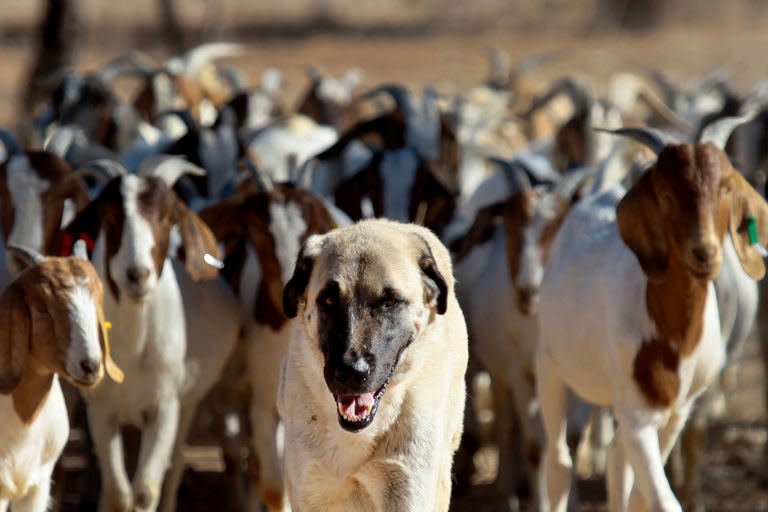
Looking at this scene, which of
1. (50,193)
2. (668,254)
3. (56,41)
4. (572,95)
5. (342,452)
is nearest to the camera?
(342,452)

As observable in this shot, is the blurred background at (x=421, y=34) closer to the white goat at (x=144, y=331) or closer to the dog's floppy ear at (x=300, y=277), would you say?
the white goat at (x=144, y=331)

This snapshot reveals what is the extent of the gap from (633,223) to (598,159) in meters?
5.68

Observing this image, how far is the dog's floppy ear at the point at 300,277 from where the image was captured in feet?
17.7

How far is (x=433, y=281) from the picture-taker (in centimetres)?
537

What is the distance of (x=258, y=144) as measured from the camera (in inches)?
453

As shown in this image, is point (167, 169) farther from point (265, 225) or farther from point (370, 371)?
point (370, 371)

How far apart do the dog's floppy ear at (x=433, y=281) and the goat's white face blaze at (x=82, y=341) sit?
5.08ft

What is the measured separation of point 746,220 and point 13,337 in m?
2.85

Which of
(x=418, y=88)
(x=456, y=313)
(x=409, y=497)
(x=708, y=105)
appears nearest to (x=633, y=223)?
(x=456, y=313)

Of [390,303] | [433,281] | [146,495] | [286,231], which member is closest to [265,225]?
[286,231]

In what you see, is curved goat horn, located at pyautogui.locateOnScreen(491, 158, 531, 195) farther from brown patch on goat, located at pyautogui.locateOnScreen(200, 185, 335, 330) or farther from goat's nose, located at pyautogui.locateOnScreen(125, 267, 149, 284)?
goat's nose, located at pyautogui.locateOnScreen(125, 267, 149, 284)

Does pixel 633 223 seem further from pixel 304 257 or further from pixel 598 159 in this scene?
pixel 598 159

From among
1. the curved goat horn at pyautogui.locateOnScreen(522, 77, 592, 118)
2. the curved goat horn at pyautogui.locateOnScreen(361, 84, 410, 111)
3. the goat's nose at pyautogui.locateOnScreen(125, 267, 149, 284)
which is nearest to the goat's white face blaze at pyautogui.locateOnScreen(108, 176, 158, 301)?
the goat's nose at pyautogui.locateOnScreen(125, 267, 149, 284)

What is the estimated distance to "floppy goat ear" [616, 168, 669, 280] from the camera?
686 centimetres
